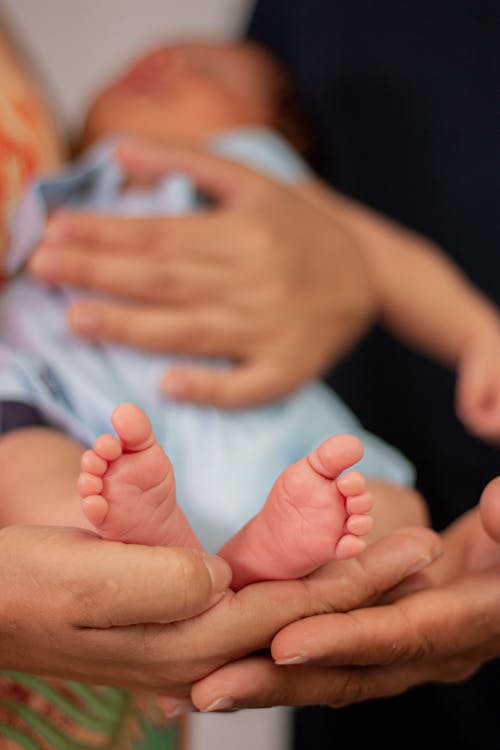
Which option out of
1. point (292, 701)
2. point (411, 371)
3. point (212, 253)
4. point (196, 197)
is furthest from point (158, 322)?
point (411, 371)

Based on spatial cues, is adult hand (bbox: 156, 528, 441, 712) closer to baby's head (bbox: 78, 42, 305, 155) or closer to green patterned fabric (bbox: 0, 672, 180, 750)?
green patterned fabric (bbox: 0, 672, 180, 750)

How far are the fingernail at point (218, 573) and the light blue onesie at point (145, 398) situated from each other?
15 centimetres

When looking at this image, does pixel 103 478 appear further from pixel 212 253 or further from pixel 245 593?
Answer: pixel 212 253

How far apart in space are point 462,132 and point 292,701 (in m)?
0.79

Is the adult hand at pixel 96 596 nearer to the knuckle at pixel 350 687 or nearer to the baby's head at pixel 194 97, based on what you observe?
the knuckle at pixel 350 687

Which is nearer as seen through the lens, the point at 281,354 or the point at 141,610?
the point at 141,610

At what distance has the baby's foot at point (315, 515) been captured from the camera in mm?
343

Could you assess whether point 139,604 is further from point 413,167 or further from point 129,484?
point 413,167

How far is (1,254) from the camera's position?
65 cm

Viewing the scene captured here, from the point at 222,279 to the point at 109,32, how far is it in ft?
3.52

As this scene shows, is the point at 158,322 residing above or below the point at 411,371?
above

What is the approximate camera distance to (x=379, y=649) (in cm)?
37

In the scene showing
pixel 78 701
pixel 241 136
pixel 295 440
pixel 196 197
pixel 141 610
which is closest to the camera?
pixel 141 610

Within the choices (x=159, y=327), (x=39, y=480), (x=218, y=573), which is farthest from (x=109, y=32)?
(x=218, y=573)
